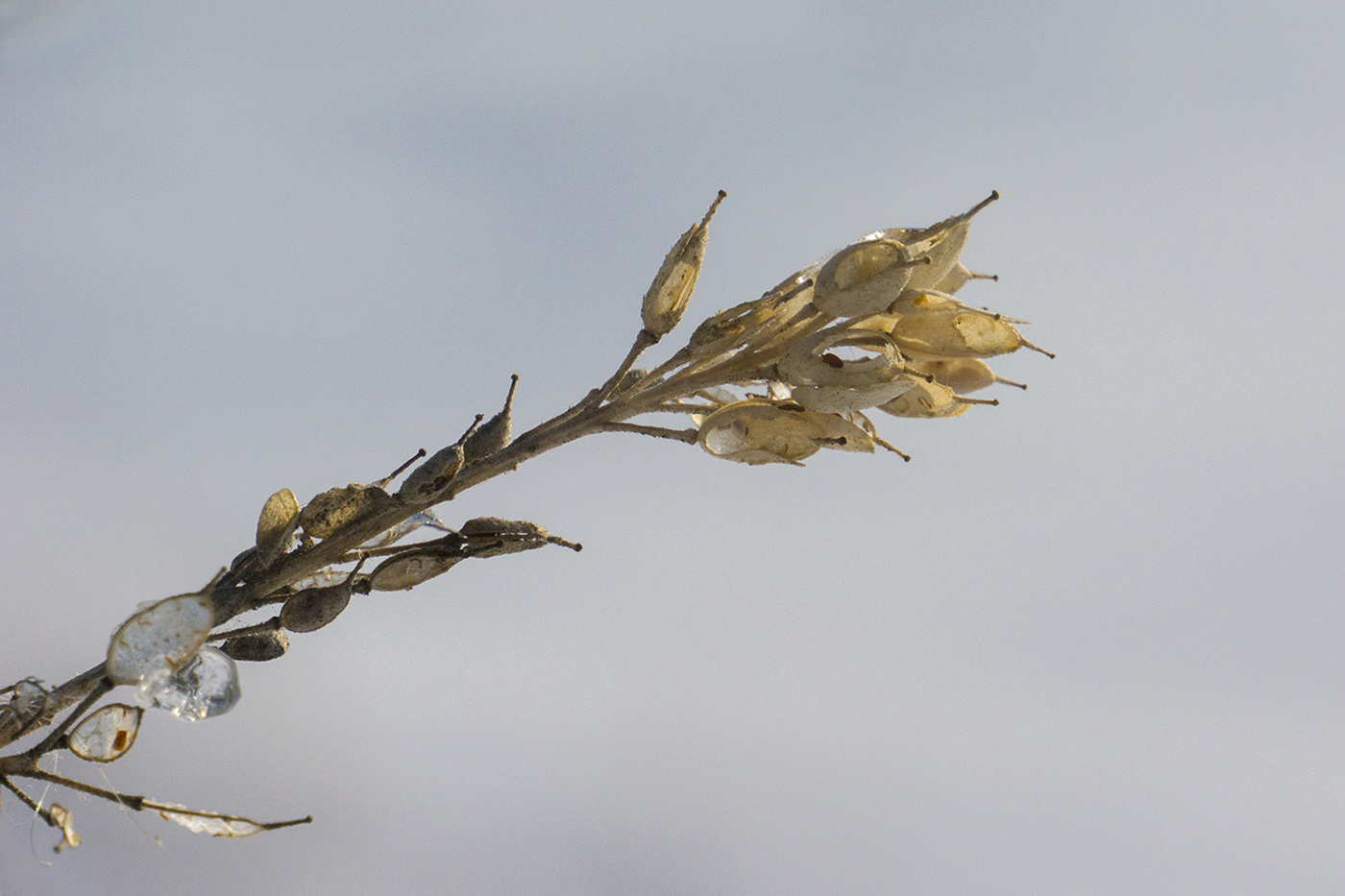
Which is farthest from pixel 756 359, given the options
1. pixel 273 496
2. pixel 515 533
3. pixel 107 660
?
pixel 107 660

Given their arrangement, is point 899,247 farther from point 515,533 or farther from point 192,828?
point 192,828

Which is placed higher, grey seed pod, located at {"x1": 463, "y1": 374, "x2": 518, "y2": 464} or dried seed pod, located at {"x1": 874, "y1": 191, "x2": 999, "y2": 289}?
dried seed pod, located at {"x1": 874, "y1": 191, "x2": 999, "y2": 289}

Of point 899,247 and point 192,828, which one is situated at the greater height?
point 899,247

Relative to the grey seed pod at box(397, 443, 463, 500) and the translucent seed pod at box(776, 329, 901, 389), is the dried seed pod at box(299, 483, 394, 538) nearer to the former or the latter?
the grey seed pod at box(397, 443, 463, 500)

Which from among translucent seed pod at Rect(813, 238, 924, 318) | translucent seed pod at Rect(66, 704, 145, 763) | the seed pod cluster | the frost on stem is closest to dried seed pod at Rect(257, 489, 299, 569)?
the frost on stem

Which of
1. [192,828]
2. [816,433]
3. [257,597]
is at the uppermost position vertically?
[816,433]

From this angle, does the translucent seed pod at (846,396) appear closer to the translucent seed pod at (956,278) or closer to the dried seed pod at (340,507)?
the translucent seed pod at (956,278)
